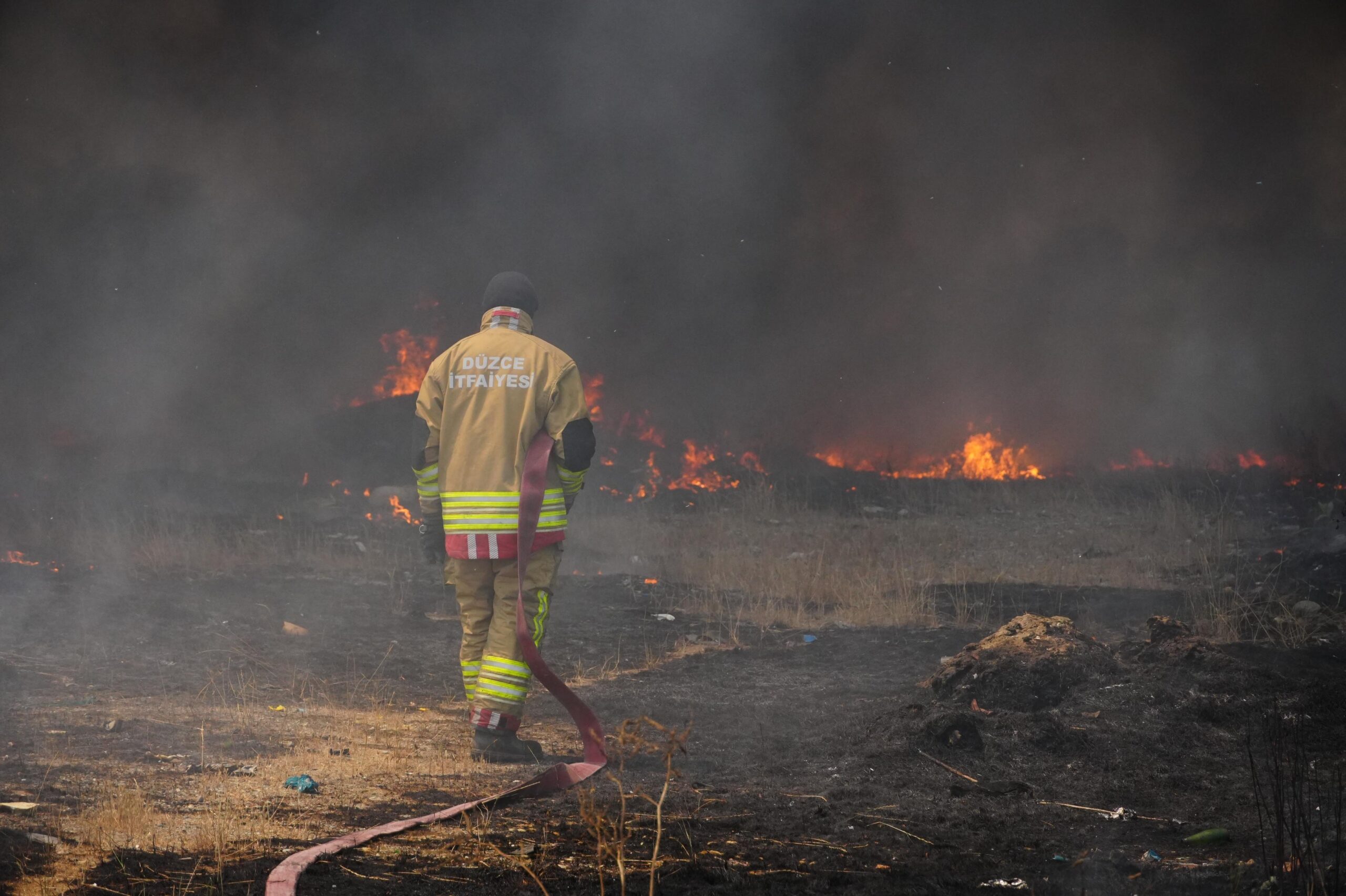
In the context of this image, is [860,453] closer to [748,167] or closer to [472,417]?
[748,167]

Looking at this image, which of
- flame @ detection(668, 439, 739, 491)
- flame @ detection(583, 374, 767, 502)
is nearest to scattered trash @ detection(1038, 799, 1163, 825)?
flame @ detection(583, 374, 767, 502)

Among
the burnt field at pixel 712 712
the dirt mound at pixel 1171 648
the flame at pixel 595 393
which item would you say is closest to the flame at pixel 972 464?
the flame at pixel 595 393

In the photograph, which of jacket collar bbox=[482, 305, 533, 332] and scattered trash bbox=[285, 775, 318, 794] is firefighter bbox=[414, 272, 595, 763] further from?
scattered trash bbox=[285, 775, 318, 794]

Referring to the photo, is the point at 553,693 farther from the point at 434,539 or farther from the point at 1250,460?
the point at 1250,460

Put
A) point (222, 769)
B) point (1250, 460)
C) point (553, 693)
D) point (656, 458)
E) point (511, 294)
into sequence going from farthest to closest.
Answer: point (1250, 460) < point (656, 458) < point (511, 294) < point (553, 693) < point (222, 769)

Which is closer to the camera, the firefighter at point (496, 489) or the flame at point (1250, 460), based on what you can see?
the firefighter at point (496, 489)

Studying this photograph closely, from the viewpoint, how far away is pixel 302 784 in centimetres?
325

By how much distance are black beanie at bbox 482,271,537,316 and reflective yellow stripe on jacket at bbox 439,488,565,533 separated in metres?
0.80

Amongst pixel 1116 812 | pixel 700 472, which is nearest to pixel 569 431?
pixel 1116 812

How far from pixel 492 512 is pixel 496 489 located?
0.09 metres

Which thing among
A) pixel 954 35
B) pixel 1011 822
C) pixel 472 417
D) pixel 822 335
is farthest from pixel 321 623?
pixel 954 35

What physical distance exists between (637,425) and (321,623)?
9121 mm

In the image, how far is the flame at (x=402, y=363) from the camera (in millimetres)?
14789

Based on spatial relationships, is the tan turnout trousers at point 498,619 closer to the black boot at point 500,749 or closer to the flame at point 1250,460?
the black boot at point 500,749
